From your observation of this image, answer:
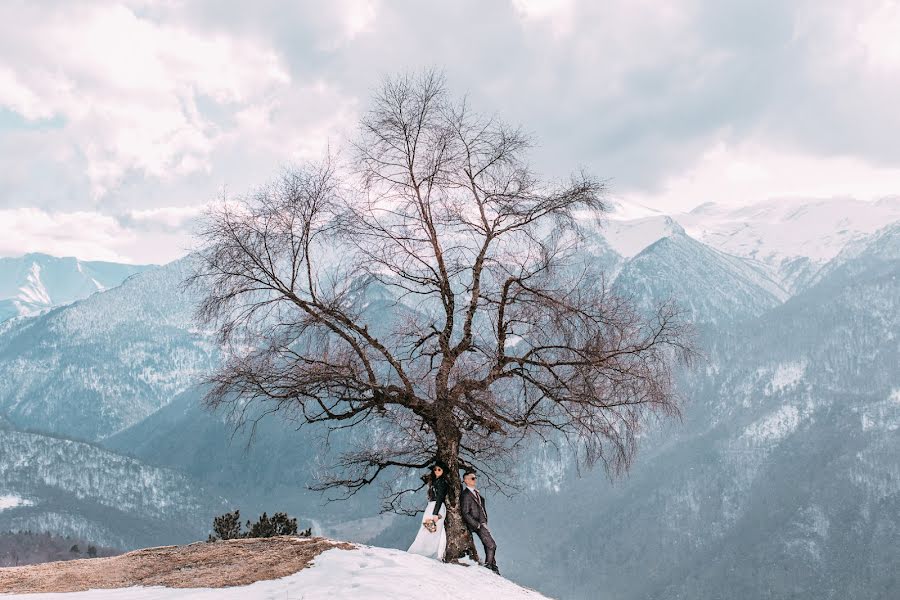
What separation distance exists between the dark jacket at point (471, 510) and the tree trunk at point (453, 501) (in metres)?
0.18

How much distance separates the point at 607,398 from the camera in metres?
16.6

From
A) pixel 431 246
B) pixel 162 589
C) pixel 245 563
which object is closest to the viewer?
pixel 162 589

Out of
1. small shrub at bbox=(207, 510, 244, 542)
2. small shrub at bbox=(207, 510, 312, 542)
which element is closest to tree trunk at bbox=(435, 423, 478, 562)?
small shrub at bbox=(207, 510, 312, 542)

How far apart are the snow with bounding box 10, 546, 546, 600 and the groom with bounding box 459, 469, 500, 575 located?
0.85 meters

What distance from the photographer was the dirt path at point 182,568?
14648 mm

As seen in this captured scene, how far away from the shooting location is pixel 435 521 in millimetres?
17750

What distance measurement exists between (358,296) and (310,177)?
3143 millimetres

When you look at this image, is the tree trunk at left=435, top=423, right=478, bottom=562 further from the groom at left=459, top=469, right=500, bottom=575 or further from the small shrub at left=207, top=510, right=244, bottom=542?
the small shrub at left=207, top=510, right=244, bottom=542

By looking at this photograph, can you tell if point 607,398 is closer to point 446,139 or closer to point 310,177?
point 446,139

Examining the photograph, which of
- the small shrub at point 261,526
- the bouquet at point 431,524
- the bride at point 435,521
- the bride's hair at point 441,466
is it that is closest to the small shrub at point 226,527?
the small shrub at point 261,526

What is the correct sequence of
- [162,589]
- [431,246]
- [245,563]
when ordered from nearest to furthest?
[162,589]
[245,563]
[431,246]

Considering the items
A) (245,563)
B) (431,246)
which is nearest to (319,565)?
(245,563)

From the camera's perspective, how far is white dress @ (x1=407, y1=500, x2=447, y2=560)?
1759 centimetres

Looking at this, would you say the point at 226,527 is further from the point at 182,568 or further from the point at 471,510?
the point at 471,510
